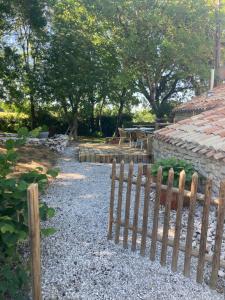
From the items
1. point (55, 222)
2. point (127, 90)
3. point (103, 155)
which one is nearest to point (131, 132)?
point (103, 155)

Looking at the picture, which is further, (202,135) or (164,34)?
(164,34)

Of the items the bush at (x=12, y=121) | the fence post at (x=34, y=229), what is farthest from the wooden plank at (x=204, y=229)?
the bush at (x=12, y=121)

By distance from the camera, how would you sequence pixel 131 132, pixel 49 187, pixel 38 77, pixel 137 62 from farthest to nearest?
pixel 38 77, pixel 137 62, pixel 131 132, pixel 49 187

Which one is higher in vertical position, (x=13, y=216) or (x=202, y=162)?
(x=202, y=162)

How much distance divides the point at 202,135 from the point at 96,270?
4.23 meters

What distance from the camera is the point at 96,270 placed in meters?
3.35

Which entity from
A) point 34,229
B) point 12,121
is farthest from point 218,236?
point 12,121

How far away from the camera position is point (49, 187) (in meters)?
6.76

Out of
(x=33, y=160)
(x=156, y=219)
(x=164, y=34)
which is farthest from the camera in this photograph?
(x=164, y=34)

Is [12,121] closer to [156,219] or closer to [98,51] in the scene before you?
[98,51]

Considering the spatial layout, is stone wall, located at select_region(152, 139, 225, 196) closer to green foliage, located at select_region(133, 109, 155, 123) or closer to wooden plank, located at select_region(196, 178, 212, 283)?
wooden plank, located at select_region(196, 178, 212, 283)

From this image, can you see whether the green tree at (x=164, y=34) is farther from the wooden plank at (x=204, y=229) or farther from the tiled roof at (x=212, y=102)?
the wooden plank at (x=204, y=229)

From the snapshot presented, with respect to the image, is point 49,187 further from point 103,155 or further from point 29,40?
point 29,40

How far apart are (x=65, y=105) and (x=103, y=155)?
9.16m
